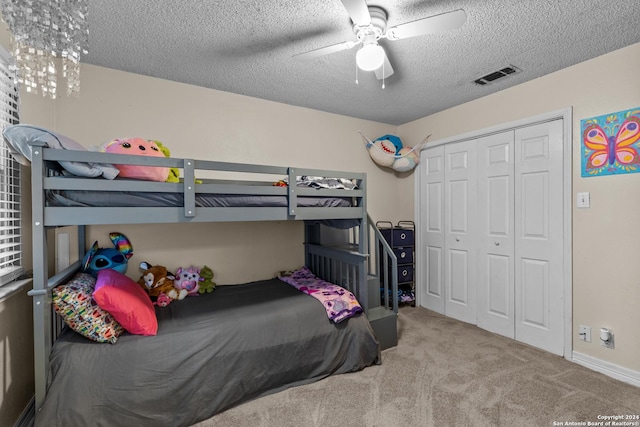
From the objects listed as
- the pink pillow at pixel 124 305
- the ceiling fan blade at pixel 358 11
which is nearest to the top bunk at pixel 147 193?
the pink pillow at pixel 124 305

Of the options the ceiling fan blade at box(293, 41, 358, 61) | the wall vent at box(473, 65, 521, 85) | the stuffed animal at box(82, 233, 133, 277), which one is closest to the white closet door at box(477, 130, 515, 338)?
the wall vent at box(473, 65, 521, 85)

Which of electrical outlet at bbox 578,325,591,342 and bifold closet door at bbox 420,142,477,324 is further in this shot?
bifold closet door at bbox 420,142,477,324

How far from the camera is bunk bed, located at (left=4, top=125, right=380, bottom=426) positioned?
4.80ft

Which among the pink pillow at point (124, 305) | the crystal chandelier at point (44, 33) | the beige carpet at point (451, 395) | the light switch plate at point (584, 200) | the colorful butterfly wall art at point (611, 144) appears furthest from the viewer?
the light switch plate at point (584, 200)

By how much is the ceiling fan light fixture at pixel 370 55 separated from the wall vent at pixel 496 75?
1.38m

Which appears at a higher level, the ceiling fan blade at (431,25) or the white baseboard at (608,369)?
the ceiling fan blade at (431,25)

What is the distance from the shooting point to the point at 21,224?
176 centimetres

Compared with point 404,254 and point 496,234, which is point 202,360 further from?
point 496,234

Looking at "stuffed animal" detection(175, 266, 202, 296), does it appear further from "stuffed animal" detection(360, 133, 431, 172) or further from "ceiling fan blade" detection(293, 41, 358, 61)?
"stuffed animal" detection(360, 133, 431, 172)

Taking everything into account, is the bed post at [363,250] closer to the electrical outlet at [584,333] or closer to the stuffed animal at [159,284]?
the stuffed animal at [159,284]

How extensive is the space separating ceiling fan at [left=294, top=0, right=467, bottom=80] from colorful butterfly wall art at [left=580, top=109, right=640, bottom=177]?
5.15ft

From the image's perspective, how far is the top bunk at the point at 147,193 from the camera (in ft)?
4.80

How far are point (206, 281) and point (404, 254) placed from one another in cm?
222

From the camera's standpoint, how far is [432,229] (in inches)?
138
